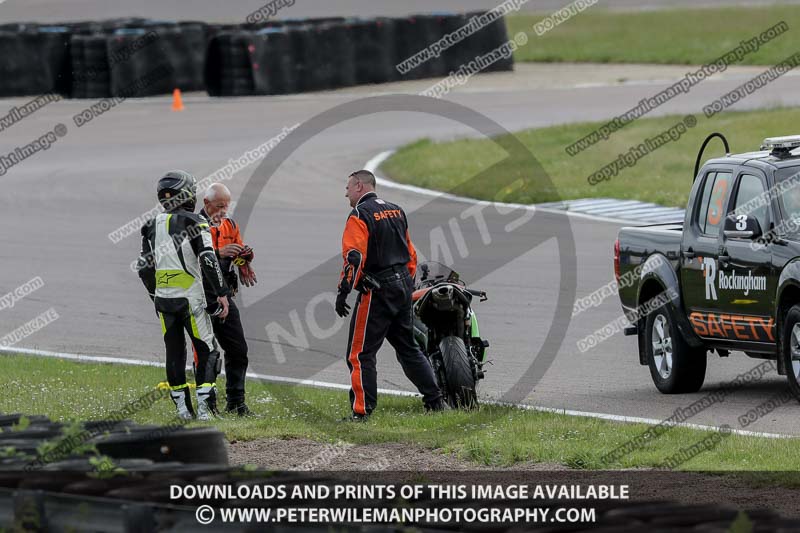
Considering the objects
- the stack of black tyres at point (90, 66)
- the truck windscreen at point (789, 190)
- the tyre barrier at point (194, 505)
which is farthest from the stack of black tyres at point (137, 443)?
the stack of black tyres at point (90, 66)

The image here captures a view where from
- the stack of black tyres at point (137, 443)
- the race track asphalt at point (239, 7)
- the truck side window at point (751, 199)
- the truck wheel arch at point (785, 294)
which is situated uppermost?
the race track asphalt at point (239, 7)

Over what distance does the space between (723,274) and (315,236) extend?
10637 mm

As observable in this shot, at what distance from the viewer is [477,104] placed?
36.4 meters

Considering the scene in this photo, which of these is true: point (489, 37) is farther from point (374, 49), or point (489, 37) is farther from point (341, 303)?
point (341, 303)

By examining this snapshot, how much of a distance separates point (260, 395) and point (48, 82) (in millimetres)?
27143

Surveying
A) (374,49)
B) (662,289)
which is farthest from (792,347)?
(374,49)

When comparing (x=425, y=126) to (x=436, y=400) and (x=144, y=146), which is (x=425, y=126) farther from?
(x=436, y=400)

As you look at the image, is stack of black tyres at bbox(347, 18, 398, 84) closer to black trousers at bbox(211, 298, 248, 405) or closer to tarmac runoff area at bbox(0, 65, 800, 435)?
tarmac runoff area at bbox(0, 65, 800, 435)

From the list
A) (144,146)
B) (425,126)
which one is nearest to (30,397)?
(144,146)

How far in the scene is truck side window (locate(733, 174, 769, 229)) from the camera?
1120cm

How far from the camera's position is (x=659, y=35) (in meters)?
50.2

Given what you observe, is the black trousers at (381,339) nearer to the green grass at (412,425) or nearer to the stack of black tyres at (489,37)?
the green grass at (412,425)

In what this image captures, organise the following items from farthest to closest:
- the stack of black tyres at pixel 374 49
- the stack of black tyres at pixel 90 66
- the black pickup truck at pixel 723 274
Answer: the stack of black tyres at pixel 374 49
the stack of black tyres at pixel 90 66
the black pickup truck at pixel 723 274

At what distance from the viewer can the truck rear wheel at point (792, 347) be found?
10484 mm
